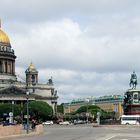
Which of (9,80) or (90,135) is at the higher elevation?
(9,80)

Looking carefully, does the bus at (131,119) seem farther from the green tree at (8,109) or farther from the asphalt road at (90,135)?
the green tree at (8,109)

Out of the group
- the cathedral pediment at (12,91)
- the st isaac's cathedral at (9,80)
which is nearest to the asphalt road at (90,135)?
the cathedral pediment at (12,91)

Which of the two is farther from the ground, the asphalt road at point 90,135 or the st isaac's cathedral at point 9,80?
the st isaac's cathedral at point 9,80

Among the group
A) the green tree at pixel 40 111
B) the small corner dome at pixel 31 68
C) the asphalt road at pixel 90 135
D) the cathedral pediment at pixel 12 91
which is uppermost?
the small corner dome at pixel 31 68

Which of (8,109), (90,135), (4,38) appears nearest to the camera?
(90,135)

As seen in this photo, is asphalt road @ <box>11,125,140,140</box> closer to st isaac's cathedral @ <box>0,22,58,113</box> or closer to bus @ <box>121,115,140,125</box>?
bus @ <box>121,115,140,125</box>

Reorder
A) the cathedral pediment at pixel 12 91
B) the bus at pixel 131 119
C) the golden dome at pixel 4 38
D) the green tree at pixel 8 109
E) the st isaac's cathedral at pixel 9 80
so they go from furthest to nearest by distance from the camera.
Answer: the golden dome at pixel 4 38 → the st isaac's cathedral at pixel 9 80 → the cathedral pediment at pixel 12 91 → the green tree at pixel 8 109 → the bus at pixel 131 119

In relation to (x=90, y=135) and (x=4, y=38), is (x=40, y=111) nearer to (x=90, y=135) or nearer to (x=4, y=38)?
(x=4, y=38)

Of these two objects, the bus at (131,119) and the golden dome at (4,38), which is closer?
the bus at (131,119)

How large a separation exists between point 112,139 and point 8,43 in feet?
486

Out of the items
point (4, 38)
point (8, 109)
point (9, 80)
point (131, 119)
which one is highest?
point (4, 38)

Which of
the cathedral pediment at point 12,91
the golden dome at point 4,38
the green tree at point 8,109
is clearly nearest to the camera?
the green tree at point 8,109

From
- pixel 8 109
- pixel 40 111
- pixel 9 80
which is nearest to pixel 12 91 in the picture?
pixel 9 80

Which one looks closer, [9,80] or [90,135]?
[90,135]
